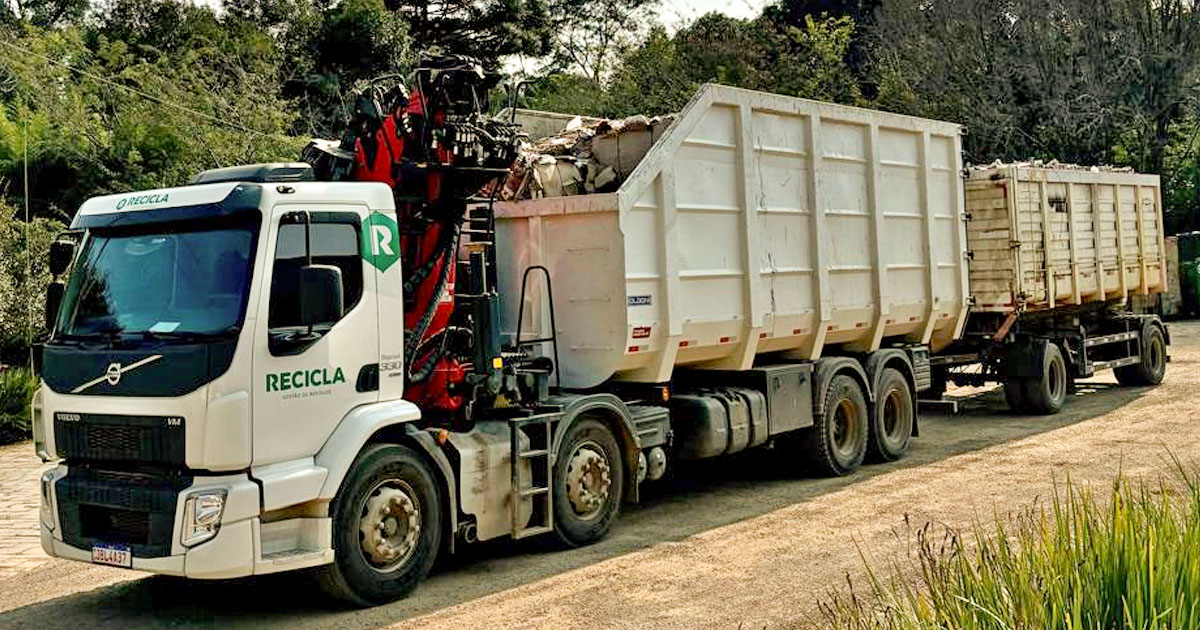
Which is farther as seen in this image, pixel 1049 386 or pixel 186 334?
pixel 1049 386

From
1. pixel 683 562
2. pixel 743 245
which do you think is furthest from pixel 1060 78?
pixel 683 562

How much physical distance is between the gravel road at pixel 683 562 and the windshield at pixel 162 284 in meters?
1.78

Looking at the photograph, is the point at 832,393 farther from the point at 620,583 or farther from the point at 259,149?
the point at 259,149

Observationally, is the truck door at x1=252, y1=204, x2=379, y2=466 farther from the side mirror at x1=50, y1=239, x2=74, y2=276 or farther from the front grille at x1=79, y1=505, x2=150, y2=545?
the side mirror at x1=50, y1=239, x2=74, y2=276

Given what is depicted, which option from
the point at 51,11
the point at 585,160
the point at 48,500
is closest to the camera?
the point at 48,500

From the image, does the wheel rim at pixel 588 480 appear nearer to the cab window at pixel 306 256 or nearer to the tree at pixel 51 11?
the cab window at pixel 306 256

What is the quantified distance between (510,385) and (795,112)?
158 inches

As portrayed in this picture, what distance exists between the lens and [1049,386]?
14.7 m

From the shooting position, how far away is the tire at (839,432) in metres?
10.9

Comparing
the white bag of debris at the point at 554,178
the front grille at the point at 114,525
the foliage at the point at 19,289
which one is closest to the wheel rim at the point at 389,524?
the front grille at the point at 114,525

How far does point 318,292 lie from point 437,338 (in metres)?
1.55

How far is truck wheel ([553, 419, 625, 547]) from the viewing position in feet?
27.5

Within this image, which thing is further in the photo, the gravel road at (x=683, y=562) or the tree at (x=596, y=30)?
the tree at (x=596, y=30)

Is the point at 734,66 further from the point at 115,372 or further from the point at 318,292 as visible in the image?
the point at 115,372
